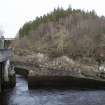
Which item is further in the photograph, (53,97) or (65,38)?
(65,38)

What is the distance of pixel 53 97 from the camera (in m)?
38.0

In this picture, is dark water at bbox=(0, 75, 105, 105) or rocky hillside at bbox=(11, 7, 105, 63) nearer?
dark water at bbox=(0, 75, 105, 105)

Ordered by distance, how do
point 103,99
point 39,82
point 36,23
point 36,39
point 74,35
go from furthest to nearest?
point 36,23
point 36,39
point 74,35
point 39,82
point 103,99

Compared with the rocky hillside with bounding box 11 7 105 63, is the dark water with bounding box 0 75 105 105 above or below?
below

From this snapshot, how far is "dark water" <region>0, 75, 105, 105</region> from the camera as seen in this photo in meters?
35.0

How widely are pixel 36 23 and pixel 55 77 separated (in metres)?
78.9

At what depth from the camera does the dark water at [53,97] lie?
3497cm

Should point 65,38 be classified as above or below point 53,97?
above

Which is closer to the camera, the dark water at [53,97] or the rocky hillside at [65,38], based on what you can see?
the dark water at [53,97]

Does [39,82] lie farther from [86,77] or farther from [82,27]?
[82,27]

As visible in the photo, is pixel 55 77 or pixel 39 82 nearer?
pixel 39 82

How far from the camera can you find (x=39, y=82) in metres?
48.6

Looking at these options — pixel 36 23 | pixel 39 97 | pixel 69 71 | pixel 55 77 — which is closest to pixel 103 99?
pixel 39 97

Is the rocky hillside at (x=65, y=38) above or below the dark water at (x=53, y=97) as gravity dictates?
above
